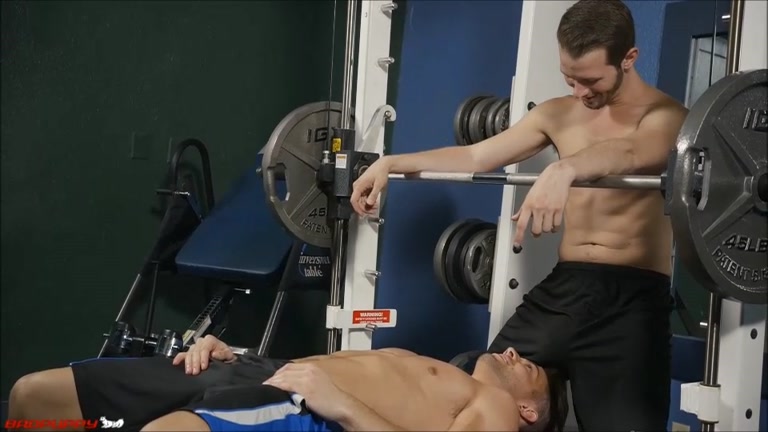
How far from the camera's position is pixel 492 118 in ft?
10.0

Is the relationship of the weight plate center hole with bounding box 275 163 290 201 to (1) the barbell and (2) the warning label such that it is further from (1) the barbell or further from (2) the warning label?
(1) the barbell

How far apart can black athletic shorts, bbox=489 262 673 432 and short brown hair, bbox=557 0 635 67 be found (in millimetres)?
594

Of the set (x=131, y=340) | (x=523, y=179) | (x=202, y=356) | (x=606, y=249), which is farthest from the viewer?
(x=131, y=340)

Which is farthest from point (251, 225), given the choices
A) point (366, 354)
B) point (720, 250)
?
point (720, 250)

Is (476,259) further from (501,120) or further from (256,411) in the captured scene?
(256,411)

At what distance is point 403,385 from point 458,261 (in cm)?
105

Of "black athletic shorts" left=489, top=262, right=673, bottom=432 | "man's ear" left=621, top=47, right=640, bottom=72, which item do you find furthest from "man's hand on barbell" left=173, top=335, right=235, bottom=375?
"man's ear" left=621, top=47, right=640, bottom=72

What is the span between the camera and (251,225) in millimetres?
3430

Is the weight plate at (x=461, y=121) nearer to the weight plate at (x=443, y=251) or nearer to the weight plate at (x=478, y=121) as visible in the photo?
the weight plate at (x=478, y=121)

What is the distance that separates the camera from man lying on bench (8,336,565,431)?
180 centimetres

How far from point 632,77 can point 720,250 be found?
65 centimetres

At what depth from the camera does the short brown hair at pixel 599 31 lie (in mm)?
2246

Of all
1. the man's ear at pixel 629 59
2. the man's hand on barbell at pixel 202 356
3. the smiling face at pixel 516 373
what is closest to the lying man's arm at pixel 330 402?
the man's hand on barbell at pixel 202 356

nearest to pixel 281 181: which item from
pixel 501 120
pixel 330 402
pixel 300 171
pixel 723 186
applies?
pixel 300 171
